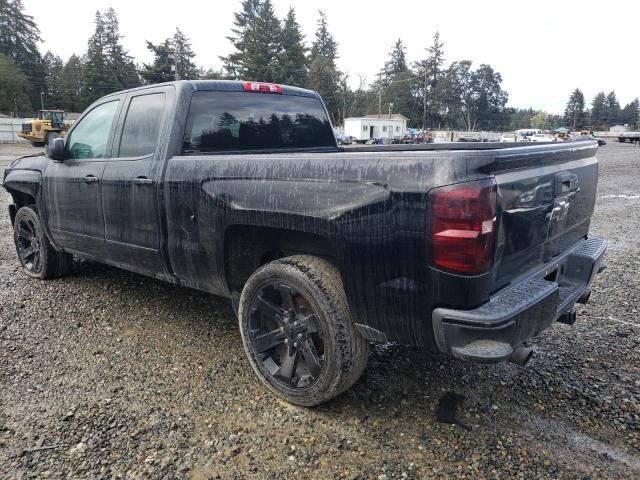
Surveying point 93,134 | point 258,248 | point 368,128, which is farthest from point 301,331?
point 368,128

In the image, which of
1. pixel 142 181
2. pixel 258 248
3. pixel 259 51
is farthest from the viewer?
pixel 259 51

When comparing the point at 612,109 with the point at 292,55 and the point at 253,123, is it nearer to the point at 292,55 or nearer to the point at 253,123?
the point at 292,55

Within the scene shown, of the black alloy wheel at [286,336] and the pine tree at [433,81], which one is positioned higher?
the pine tree at [433,81]

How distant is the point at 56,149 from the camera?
4.34 meters

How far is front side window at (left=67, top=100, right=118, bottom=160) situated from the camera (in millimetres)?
4148

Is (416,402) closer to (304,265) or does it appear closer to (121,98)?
(304,265)

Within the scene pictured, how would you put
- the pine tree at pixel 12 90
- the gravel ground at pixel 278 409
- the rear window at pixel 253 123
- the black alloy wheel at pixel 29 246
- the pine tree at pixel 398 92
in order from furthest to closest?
Answer: 1. the pine tree at pixel 398 92
2. the pine tree at pixel 12 90
3. the black alloy wheel at pixel 29 246
4. the rear window at pixel 253 123
5. the gravel ground at pixel 278 409

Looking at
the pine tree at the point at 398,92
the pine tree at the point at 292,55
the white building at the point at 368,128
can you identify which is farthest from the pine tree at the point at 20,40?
the pine tree at the point at 398,92

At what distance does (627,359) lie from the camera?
11.1ft

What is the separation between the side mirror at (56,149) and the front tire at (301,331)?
2.58 metres

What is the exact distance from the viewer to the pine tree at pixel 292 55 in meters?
68.2

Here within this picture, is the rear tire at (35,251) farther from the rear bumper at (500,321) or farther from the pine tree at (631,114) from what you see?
the pine tree at (631,114)

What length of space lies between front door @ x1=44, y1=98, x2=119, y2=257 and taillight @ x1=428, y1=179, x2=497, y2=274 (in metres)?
2.96

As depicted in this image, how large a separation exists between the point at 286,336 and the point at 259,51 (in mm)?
71779
